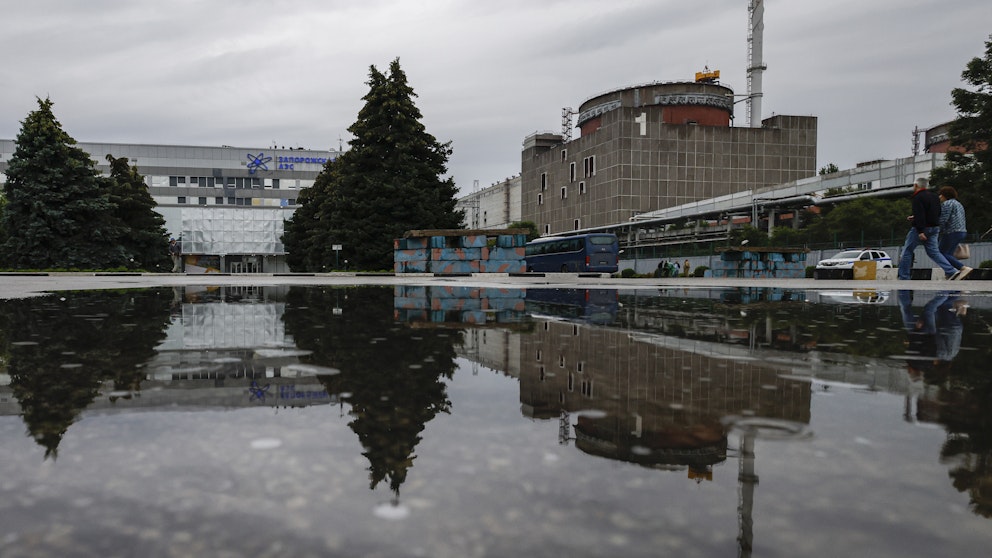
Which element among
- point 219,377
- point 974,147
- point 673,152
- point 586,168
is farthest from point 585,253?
point 586,168

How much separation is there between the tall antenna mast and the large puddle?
73.8m

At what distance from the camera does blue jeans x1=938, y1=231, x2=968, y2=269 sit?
13227mm

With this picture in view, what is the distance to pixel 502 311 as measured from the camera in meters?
6.85

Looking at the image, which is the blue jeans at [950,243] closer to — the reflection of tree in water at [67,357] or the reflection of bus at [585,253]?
the reflection of tree in water at [67,357]

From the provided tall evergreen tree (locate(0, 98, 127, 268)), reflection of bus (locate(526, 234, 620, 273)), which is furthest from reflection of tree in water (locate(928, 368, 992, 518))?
tall evergreen tree (locate(0, 98, 127, 268))

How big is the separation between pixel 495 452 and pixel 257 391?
128cm

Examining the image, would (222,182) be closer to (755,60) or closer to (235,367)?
(755,60)

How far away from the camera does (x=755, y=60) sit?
70.2 m

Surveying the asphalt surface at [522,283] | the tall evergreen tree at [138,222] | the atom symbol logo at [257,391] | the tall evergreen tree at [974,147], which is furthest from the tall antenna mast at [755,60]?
the atom symbol logo at [257,391]

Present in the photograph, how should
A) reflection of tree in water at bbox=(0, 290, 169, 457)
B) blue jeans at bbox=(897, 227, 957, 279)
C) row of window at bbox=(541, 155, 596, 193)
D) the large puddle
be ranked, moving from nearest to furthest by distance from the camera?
the large puddle, reflection of tree in water at bbox=(0, 290, 169, 457), blue jeans at bbox=(897, 227, 957, 279), row of window at bbox=(541, 155, 596, 193)

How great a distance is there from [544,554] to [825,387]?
1.95 meters

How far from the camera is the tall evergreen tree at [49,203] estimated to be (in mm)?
35312

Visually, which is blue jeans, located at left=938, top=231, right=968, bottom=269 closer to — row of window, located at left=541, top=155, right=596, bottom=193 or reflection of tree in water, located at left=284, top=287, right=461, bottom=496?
reflection of tree in water, located at left=284, top=287, right=461, bottom=496

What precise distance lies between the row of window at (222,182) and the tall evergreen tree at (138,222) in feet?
162
